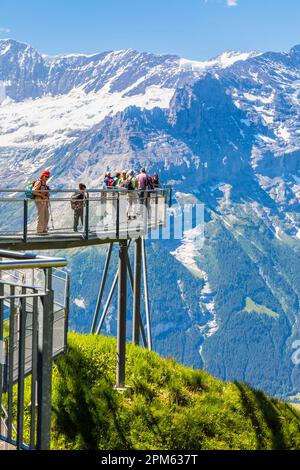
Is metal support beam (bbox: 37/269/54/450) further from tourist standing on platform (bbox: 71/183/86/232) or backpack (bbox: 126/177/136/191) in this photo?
backpack (bbox: 126/177/136/191)

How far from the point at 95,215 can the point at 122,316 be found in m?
3.86

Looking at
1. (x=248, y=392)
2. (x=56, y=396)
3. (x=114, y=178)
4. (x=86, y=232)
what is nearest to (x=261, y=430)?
(x=248, y=392)

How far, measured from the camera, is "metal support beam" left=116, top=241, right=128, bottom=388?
27.2m

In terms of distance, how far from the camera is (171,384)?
2803 centimetres

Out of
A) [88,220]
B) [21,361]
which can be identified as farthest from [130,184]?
[21,361]

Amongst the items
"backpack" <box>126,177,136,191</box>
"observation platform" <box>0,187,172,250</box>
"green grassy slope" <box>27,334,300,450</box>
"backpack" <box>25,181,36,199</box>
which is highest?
"backpack" <box>126,177,136,191</box>

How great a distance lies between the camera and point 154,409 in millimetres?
25953

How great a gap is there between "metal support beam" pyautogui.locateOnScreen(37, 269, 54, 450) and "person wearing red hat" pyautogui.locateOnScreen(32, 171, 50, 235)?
1392 centimetres

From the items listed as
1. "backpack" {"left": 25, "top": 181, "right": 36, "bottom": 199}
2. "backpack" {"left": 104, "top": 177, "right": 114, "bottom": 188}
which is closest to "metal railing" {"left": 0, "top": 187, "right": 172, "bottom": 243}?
"backpack" {"left": 25, "top": 181, "right": 36, "bottom": 199}

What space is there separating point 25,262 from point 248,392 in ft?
62.9

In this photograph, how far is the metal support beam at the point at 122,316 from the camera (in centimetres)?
2717

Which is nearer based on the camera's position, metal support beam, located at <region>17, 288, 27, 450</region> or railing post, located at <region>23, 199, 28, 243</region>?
metal support beam, located at <region>17, 288, 27, 450</region>

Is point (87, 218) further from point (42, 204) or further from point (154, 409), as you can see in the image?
→ point (154, 409)
